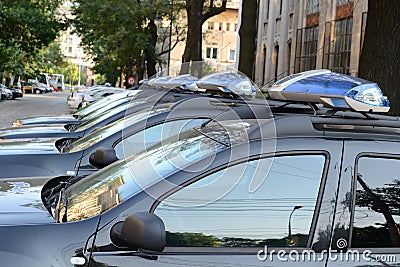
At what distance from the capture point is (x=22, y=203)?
4.17m

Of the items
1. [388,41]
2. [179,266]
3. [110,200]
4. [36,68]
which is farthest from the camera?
[36,68]

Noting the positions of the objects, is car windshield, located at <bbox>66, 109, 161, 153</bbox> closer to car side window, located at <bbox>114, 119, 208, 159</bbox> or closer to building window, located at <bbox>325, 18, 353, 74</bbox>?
car side window, located at <bbox>114, 119, 208, 159</bbox>

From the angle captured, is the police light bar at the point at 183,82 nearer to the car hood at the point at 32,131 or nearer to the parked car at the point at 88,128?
the parked car at the point at 88,128

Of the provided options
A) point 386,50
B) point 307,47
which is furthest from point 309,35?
point 386,50

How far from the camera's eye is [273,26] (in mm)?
45375

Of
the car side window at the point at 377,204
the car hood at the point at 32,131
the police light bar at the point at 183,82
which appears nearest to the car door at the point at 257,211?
the car side window at the point at 377,204

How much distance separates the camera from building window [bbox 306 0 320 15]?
35.6 metres

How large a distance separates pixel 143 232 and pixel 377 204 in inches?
47.4

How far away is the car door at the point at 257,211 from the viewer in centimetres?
361

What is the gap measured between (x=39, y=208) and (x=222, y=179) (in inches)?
41.9

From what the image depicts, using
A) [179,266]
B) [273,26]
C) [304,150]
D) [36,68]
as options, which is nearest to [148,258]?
[179,266]

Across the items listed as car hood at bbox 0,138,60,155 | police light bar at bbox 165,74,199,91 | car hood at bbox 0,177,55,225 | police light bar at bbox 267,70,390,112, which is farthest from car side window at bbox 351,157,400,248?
police light bar at bbox 165,74,199,91

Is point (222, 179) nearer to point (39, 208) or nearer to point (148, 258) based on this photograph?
point (148, 258)

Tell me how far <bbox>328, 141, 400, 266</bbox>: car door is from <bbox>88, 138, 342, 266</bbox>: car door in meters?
0.06
